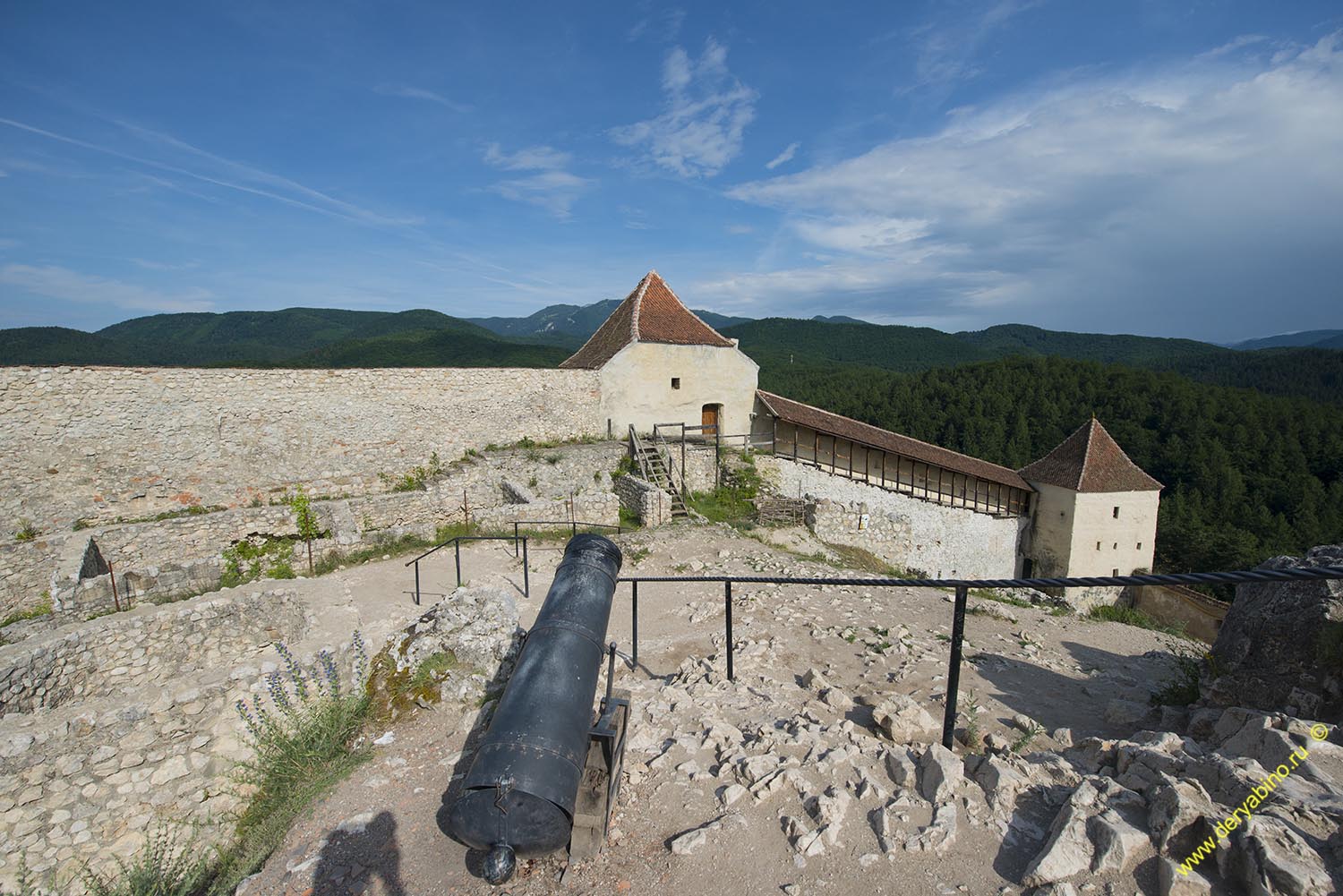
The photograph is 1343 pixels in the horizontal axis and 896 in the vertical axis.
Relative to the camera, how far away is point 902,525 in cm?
1653

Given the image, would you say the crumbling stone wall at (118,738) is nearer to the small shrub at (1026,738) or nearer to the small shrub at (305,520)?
the small shrub at (1026,738)

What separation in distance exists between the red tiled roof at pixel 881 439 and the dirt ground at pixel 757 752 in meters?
10.2

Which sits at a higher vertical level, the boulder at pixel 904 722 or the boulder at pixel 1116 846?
the boulder at pixel 1116 846

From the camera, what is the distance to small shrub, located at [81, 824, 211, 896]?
12.2ft

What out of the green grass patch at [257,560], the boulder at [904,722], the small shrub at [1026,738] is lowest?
the green grass patch at [257,560]

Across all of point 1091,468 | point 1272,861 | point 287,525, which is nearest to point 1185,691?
point 1272,861

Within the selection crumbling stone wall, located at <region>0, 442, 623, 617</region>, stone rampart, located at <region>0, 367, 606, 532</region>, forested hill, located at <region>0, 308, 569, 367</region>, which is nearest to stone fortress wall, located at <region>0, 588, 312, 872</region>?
crumbling stone wall, located at <region>0, 442, 623, 617</region>

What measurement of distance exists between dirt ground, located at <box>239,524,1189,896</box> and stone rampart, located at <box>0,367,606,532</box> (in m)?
5.97

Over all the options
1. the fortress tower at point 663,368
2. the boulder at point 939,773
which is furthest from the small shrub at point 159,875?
the fortress tower at point 663,368

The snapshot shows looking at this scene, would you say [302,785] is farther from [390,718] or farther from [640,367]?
[640,367]

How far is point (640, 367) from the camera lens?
17484 millimetres

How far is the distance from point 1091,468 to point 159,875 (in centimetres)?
2341

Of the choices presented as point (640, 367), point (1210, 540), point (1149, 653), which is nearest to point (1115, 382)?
point (1210, 540)

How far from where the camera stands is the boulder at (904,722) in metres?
3.62
